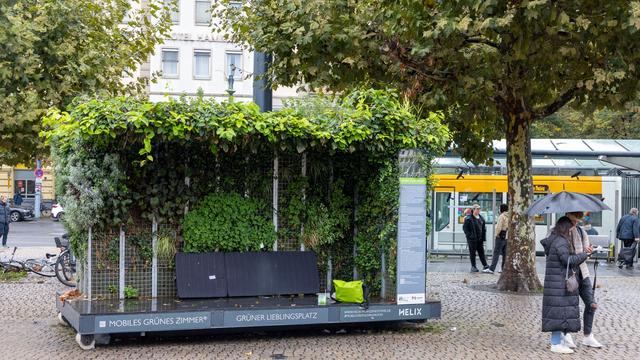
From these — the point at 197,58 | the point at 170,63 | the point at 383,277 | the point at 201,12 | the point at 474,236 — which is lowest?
the point at 383,277

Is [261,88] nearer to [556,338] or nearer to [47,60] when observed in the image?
[556,338]

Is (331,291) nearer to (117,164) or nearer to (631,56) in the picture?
(117,164)

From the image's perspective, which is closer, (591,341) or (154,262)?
(591,341)

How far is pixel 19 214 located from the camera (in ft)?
151

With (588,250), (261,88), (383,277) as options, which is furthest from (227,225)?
(588,250)

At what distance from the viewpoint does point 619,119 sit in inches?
1554

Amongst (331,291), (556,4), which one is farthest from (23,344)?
(556,4)

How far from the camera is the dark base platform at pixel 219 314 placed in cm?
972

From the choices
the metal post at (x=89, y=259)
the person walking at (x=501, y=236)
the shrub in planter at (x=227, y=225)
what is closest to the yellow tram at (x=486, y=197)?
the person walking at (x=501, y=236)

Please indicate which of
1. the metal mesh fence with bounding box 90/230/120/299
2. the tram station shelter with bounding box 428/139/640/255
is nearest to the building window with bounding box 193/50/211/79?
the tram station shelter with bounding box 428/139/640/255

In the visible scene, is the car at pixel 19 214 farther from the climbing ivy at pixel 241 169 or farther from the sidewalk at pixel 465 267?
the climbing ivy at pixel 241 169

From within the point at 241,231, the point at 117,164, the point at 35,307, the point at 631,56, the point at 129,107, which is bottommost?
the point at 35,307

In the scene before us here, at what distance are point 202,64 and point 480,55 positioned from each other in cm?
3566

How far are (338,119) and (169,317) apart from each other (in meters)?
3.44
